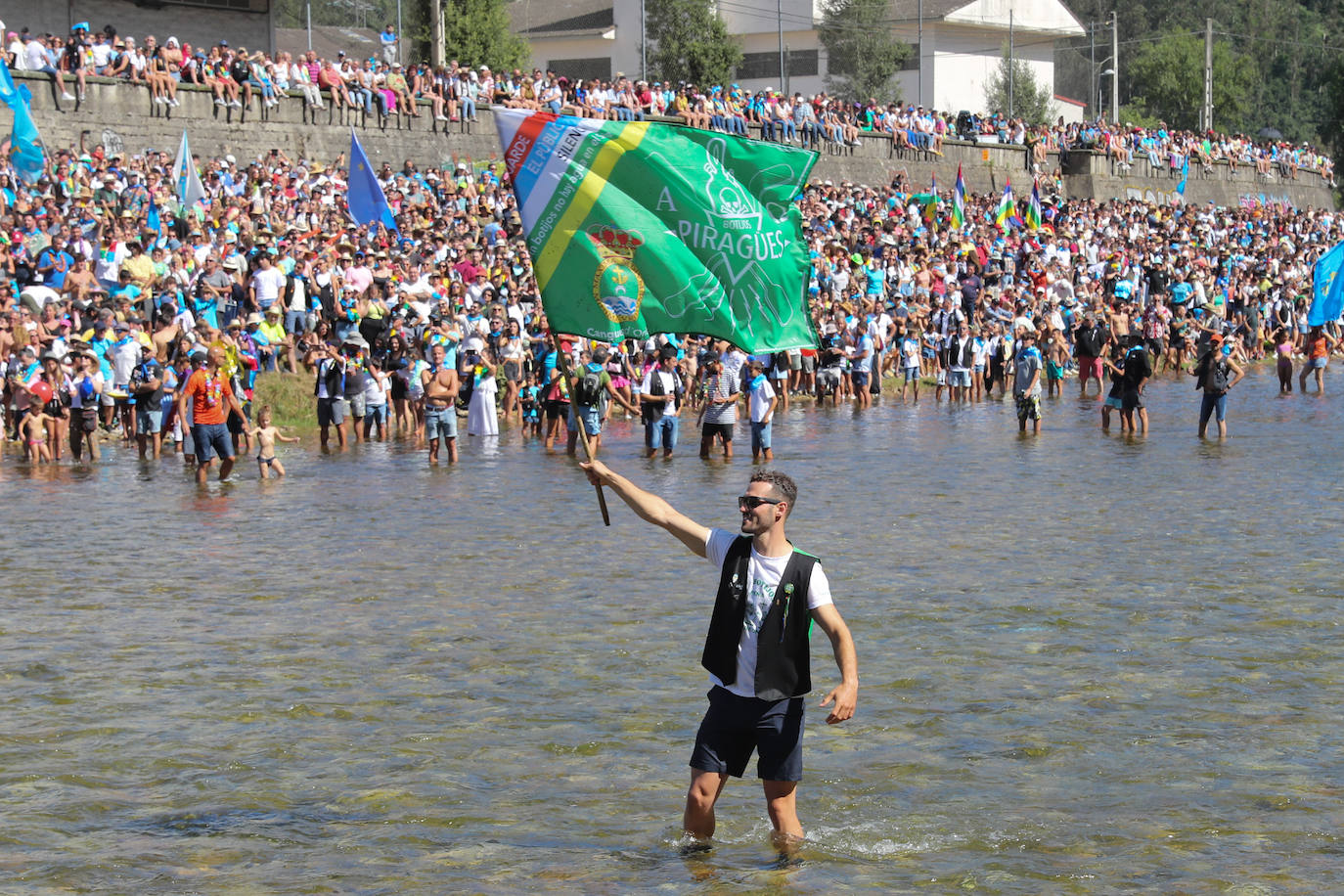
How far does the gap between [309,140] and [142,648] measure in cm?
2310

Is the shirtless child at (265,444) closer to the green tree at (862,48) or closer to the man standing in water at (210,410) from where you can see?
the man standing in water at (210,410)

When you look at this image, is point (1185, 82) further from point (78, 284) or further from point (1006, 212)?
point (78, 284)

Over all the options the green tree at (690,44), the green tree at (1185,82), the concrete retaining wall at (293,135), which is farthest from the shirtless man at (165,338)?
the green tree at (1185,82)

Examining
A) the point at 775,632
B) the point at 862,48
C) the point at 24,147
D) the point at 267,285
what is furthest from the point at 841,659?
the point at 862,48

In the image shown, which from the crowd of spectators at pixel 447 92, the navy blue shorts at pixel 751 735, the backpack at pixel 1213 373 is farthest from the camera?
the crowd of spectators at pixel 447 92

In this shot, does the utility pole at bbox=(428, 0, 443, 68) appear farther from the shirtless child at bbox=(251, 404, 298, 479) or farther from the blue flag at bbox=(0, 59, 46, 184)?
the shirtless child at bbox=(251, 404, 298, 479)

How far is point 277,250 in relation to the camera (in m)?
25.0

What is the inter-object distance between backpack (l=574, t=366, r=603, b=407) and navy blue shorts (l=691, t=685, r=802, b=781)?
574 inches

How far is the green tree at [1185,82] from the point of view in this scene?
309ft

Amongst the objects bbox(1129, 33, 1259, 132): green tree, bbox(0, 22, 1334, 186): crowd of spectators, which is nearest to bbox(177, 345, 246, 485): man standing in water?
bbox(0, 22, 1334, 186): crowd of spectators

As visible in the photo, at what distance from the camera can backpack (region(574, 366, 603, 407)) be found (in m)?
21.3

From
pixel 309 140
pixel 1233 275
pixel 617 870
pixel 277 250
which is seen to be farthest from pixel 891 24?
pixel 617 870

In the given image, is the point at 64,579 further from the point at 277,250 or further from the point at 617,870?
the point at 277,250

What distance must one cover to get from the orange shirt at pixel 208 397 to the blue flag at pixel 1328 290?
17492 mm
